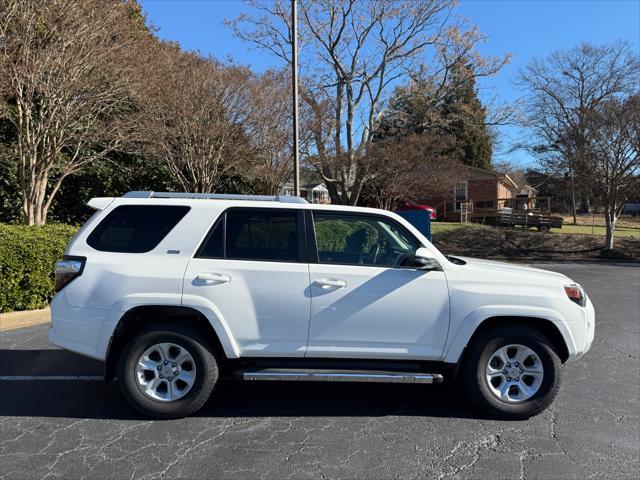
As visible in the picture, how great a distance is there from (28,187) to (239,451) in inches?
370

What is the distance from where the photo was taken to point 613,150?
18266 mm

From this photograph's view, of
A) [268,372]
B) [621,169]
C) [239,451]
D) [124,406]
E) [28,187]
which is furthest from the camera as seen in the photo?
[621,169]

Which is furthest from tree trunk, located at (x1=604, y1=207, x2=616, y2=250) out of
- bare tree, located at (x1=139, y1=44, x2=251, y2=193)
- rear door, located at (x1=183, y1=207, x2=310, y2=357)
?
rear door, located at (x1=183, y1=207, x2=310, y2=357)

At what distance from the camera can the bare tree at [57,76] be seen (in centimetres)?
866

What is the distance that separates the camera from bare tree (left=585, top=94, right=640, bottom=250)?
57.4ft

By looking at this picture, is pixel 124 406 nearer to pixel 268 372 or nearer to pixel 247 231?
pixel 268 372

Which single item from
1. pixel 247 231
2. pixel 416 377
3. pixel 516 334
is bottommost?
pixel 416 377

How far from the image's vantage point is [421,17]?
841 inches

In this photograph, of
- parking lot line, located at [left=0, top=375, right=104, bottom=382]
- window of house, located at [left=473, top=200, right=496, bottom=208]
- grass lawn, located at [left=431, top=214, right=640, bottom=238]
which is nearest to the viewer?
parking lot line, located at [left=0, top=375, right=104, bottom=382]

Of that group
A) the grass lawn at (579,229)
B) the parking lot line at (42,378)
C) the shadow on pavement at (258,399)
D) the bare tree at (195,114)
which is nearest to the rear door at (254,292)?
the shadow on pavement at (258,399)

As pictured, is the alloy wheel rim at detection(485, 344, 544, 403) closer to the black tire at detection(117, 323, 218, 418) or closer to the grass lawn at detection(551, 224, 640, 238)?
the black tire at detection(117, 323, 218, 418)

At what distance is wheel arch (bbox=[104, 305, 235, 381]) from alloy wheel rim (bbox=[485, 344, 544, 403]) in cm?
220

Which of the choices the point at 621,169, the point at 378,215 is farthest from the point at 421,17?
the point at 378,215

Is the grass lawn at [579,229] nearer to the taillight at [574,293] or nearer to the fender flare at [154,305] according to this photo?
the taillight at [574,293]
